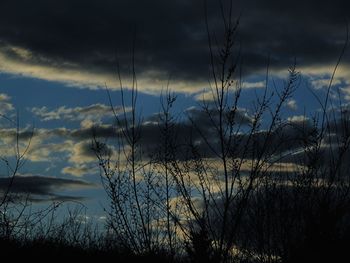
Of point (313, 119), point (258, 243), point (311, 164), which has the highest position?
point (313, 119)

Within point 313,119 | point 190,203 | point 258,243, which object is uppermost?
point 313,119

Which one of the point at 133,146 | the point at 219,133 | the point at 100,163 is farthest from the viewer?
the point at 100,163

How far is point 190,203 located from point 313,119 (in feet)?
8.32

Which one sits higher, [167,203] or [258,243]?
[167,203]

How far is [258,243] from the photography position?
27.0 ft

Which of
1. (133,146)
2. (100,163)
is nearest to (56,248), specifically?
(100,163)

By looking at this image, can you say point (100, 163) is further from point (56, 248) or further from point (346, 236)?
point (346, 236)

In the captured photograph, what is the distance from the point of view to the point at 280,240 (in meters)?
8.15

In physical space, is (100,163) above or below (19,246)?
above

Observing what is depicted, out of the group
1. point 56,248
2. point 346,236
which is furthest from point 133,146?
point 346,236

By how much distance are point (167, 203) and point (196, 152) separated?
Result: 0.93 meters

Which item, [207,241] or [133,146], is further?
[133,146]

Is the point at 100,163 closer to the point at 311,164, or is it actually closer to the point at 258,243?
the point at 258,243

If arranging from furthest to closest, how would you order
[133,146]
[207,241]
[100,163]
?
[100,163] < [133,146] < [207,241]
